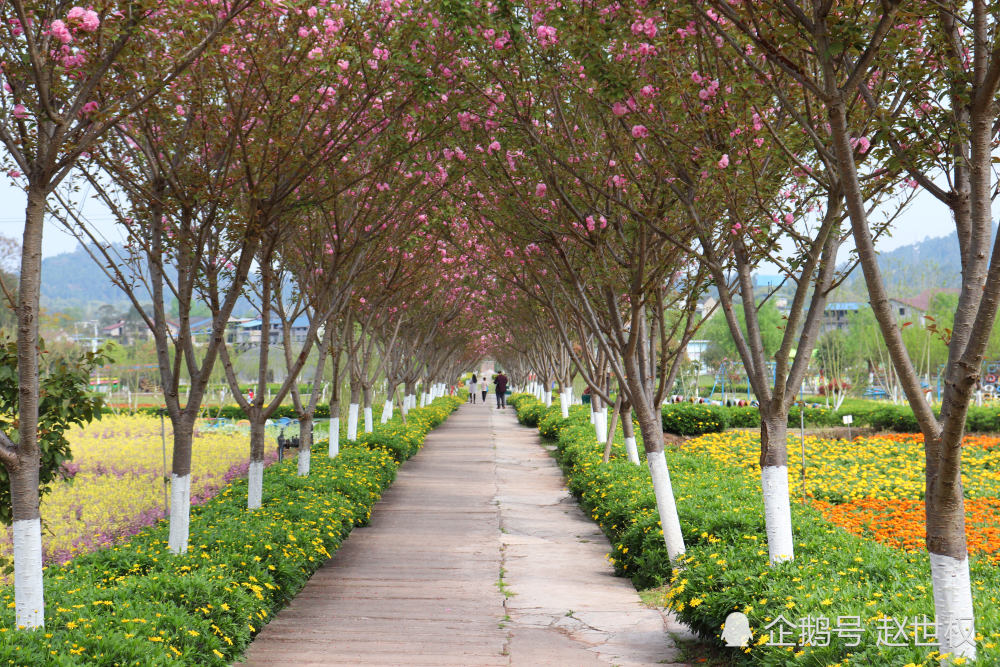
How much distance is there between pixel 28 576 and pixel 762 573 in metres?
4.60

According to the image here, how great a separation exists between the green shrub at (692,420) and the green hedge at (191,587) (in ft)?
55.2

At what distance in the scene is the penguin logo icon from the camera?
553 centimetres

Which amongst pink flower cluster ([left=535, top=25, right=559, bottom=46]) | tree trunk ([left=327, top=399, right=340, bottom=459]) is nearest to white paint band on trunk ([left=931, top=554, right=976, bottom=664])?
pink flower cluster ([left=535, top=25, right=559, bottom=46])

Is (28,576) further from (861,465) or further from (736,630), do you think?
(861,465)

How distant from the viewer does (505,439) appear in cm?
2697

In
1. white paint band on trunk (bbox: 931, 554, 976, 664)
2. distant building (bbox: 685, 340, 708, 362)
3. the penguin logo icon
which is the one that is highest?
distant building (bbox: 685, 340, 708, 362)

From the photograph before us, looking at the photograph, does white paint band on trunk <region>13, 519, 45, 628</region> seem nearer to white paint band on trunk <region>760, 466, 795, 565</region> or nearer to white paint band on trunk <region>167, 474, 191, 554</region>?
white paint band on trunk <region>167, 474, 191, 554</region>

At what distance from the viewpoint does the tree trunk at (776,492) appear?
671 cm

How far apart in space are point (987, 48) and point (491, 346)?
56.2 metres

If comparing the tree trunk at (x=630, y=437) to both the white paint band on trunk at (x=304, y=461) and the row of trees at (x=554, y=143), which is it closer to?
the row of trees at (x=554, y=143)

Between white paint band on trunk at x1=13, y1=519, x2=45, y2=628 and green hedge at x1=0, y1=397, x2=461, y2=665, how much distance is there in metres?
0.11

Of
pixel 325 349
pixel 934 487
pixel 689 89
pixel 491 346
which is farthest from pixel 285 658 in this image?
pixel 491 346

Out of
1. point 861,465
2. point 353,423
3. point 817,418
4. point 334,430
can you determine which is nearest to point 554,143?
point 334,430

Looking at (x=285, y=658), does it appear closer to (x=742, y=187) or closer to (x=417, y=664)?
(x=417, y=664)
